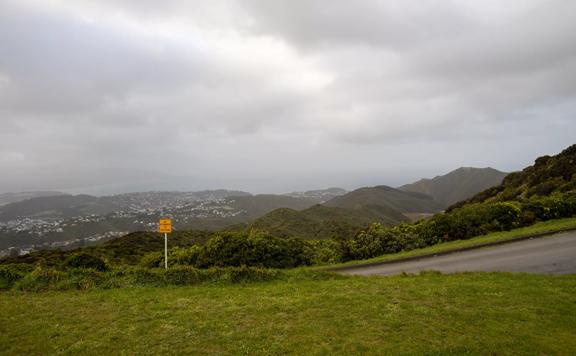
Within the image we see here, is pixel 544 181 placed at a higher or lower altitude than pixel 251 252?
higher

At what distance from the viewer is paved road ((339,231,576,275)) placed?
10.9m

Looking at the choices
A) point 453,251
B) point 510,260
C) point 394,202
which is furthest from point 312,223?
point 394,202

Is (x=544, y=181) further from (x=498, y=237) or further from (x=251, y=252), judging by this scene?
(x=251, y=252)

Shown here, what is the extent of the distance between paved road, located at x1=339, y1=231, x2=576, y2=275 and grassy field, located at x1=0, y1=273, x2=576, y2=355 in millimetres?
1611

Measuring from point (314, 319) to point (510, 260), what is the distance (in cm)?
904

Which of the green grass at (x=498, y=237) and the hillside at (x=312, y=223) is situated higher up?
the green grass at (x=498, y=237)

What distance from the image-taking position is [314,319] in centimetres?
718

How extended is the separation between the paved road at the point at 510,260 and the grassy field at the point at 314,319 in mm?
1611

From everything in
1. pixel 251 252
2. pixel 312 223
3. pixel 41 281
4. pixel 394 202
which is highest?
pixel 41 281

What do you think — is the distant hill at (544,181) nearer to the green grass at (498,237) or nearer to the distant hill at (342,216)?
the green grass at (498,237)

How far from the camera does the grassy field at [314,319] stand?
582cm

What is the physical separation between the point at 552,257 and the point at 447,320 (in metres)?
7.78

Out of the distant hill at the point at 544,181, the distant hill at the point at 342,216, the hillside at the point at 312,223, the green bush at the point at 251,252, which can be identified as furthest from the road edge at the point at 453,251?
the hillside at the point at 312,223

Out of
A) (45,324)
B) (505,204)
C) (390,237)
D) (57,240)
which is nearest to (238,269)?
(45,324)
